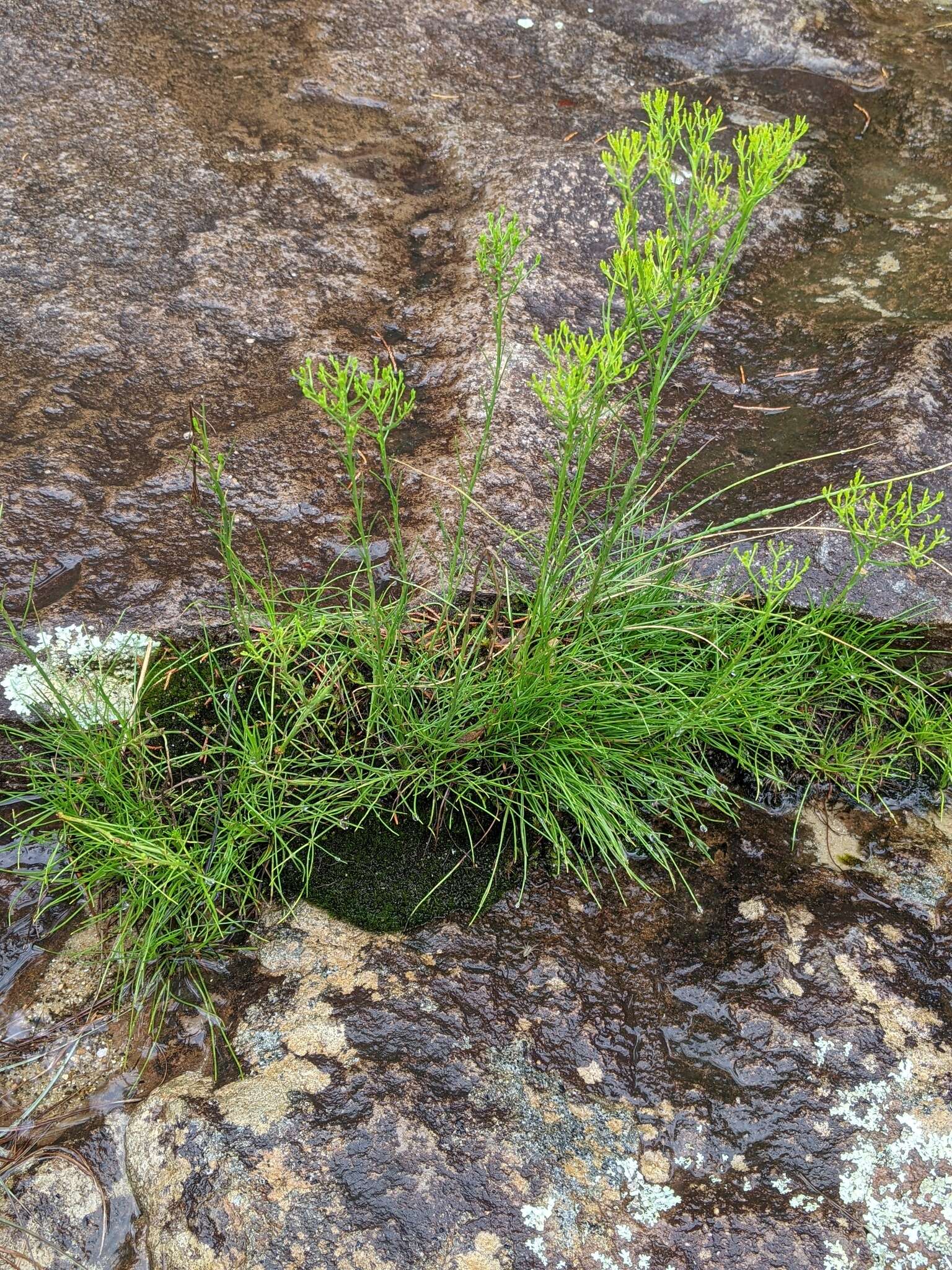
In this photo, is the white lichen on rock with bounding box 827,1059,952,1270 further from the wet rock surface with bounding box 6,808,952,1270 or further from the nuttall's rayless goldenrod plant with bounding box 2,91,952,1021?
the nuttall's rayless goldenrod plant with bounding box 2,91,952,1021

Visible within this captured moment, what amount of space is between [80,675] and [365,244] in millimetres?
1930

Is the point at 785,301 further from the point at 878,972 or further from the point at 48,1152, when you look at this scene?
the point at 48,1152

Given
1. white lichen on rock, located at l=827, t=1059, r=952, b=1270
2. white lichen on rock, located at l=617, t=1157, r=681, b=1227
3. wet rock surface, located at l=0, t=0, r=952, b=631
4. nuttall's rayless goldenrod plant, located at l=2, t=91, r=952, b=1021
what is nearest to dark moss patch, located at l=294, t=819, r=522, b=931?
nuttall's rayless goldenrod plant, located at l=2, t=91, r=952, b=1021

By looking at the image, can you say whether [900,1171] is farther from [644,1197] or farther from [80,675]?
[80,675]

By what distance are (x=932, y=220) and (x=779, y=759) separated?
94.4 inches

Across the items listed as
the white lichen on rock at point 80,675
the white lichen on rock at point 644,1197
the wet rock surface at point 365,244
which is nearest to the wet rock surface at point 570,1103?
the white lichen on rock at point 644,1197

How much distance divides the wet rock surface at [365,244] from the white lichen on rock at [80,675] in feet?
0.25

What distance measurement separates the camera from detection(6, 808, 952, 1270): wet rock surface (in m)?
1.73

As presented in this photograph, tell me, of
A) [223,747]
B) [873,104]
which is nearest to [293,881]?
[223,747]

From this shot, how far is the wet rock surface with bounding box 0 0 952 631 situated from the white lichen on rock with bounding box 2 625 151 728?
0.08m

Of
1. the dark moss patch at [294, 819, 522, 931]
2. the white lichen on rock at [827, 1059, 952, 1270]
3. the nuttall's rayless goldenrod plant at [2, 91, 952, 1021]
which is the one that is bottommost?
the white lichen on rock at [827, 1059, 952, 1270]

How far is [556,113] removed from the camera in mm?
3965

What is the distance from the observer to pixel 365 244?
3445 millimetres

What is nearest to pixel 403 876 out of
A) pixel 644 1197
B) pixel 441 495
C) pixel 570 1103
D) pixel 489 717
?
pixel 489 717
